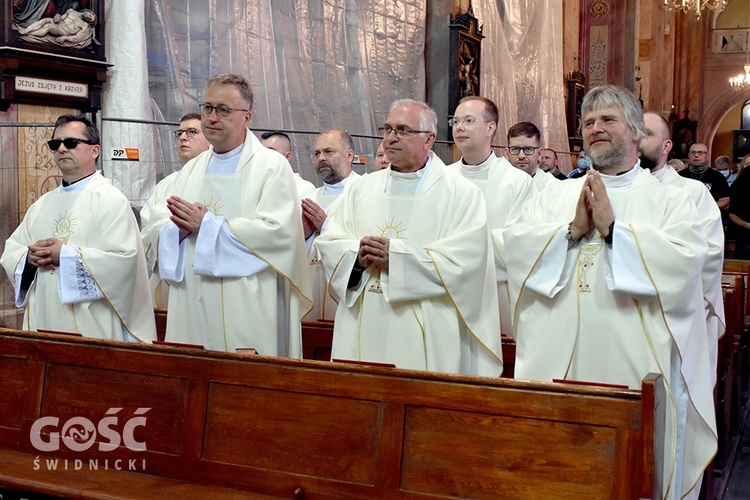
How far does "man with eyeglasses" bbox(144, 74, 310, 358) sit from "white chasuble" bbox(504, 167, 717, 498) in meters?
1.16

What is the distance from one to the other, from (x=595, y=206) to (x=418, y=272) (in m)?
0.83

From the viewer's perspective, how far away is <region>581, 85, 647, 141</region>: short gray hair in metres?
3.74

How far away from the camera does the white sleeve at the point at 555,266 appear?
148 inches

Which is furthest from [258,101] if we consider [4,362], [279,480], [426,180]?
[279,480]

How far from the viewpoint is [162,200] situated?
5180mm

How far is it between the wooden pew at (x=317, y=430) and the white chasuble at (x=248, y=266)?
90cm

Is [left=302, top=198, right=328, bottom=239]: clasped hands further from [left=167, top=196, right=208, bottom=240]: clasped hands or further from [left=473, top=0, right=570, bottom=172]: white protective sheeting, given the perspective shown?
[left=473, top=0, right=570, bottom=172]: white protective sheeting

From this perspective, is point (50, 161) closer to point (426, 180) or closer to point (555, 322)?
point (426, 180)

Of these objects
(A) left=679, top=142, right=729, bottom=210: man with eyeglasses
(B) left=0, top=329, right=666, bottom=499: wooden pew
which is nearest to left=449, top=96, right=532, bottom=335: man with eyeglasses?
(B) left=0, top=329, right=666, bottom=499: wooden pew

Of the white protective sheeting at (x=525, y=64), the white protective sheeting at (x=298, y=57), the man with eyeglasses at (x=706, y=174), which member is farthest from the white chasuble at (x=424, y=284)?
the white protective sheeting at (x=525, y=64)

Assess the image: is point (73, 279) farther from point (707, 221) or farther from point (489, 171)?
point (707, 221)

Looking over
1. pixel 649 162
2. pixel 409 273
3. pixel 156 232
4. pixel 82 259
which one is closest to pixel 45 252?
pixel 82 259

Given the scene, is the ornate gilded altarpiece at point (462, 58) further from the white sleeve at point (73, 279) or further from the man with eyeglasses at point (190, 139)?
the white sleeve at point (73, 279)

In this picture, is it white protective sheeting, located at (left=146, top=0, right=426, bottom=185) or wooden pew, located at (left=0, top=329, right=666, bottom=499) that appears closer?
wooden pew, located at (left=0, top=329, right=666, bottom=499)
